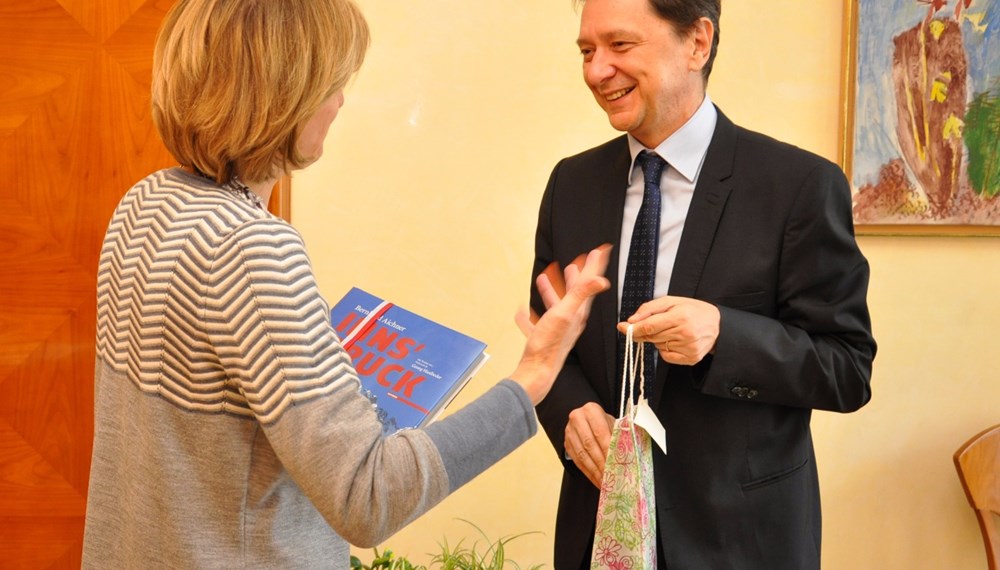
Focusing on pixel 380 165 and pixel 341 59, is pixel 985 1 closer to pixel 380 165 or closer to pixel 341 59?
pixel 380 165

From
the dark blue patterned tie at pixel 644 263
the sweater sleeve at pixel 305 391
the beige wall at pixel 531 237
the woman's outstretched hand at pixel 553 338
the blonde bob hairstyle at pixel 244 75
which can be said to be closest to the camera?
the sweater sleeve at pixel 305 391

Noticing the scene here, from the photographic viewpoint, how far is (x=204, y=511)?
1.22 meters

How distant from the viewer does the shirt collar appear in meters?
1.94

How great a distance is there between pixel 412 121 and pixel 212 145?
1.84 metres

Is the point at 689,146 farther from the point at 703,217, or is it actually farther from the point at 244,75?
the point at 244,75

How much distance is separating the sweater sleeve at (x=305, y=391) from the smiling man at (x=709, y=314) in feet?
2.10

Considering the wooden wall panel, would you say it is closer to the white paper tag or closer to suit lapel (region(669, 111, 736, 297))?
suit lapel (region(669, 111, 736, 297))

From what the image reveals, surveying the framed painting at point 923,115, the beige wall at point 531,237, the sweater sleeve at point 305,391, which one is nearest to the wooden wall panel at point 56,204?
the beige wall at point 531,237

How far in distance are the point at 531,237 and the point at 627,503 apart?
5.15ft

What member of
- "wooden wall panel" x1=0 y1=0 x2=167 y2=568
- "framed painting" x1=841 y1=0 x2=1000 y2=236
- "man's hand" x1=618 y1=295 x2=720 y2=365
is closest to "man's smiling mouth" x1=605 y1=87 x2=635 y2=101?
"man's hand" x1=618 y1=295 x2=720 y2=365

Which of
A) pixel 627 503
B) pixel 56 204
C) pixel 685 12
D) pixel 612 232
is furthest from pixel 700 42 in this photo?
pixel 56 204

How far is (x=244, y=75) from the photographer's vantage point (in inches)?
48.8

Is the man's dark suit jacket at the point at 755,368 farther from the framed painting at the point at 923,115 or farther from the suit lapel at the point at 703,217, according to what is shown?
the framed painting at the point at 923,115

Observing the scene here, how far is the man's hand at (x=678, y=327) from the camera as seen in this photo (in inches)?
65.1
